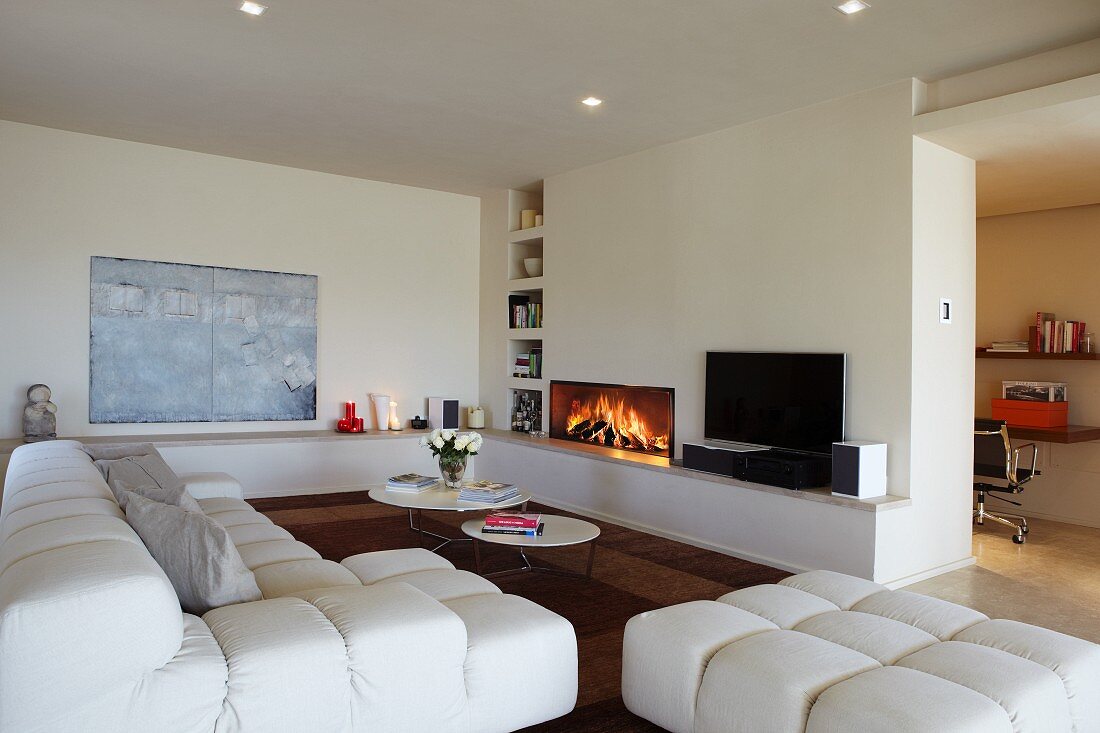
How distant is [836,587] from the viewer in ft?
9.29

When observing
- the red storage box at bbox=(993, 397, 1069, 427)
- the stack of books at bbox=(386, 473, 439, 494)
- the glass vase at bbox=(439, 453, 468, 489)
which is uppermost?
the red storage box at bbox=(993, 397, 1069, 427)

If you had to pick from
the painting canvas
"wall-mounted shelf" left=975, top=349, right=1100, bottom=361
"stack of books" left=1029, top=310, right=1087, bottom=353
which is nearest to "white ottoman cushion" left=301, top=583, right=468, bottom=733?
the painting canvas

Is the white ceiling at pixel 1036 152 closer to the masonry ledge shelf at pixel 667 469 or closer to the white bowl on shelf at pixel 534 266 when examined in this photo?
the masonry ledge shelf at pixel 667 469

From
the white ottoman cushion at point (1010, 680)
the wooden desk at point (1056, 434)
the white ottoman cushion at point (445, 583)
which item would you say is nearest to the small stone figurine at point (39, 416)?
the white ottoman cushion at point (445, 583)

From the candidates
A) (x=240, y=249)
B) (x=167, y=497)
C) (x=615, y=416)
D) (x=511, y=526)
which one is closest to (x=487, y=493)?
(x=511, y=526)

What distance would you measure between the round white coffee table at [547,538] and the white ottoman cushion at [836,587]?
3.78ft

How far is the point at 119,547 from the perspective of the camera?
77.5 inches

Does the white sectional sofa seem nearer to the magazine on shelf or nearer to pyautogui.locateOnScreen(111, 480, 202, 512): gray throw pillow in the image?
pyautogui.locateOnScreen(111, 480, 202, 512): gray throw pillow

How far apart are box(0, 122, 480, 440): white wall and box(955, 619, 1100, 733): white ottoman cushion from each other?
567 cm

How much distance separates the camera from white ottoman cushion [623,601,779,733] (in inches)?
91.0

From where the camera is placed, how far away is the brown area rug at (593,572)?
2836 mm

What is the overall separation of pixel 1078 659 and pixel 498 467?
203 inches

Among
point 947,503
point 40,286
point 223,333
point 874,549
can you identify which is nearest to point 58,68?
point 40,286

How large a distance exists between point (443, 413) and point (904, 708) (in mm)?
5739
